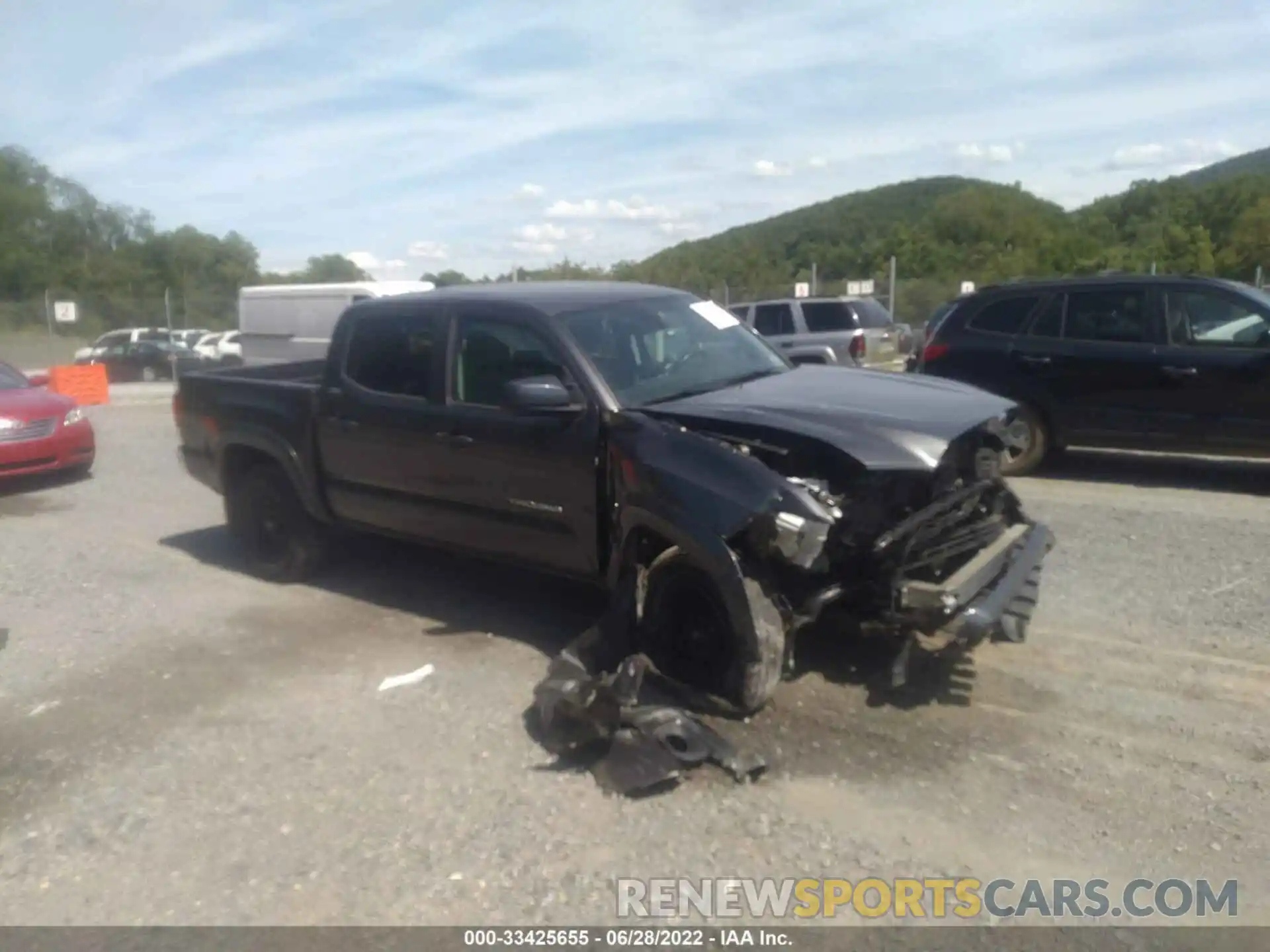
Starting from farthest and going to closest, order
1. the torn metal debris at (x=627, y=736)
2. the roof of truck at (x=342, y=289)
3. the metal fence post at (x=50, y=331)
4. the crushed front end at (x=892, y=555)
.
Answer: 1. the metal fence post at (x=50, y=331)
2. the roof of truck at (x=342, y=289)
3. the crushed front end at (x=892, y=555)
4. the torn metal debris at (x=627, y=736)

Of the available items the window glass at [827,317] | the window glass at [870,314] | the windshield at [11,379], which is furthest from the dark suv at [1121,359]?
the windshield at [11,379]

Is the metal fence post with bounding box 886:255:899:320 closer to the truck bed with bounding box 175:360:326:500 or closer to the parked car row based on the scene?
the parked car row

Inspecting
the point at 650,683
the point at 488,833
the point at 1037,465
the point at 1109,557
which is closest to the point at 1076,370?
the point at 1037,465

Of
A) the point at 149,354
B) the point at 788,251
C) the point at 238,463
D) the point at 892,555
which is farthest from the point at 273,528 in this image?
the point at 788,251

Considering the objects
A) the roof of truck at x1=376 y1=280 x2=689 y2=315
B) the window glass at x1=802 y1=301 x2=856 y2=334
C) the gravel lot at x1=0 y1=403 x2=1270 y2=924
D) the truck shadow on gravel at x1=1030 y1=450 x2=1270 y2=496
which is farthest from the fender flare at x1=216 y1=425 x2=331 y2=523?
the window glass at x1=802 y1=301 x2=856 y2=334

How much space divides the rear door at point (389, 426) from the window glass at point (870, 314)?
12.7m

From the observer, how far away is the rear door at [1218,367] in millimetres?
8773

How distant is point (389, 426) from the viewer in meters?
6.12

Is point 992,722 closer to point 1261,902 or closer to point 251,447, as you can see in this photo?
point 1261,902

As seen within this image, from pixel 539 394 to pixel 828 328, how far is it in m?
13.5

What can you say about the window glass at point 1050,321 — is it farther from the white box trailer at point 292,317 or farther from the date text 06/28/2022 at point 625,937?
the white box trailer at point 292,317

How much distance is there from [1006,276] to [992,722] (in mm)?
39775

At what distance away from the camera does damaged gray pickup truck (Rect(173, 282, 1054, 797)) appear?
444 centimetres

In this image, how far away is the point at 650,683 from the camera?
4.98m
